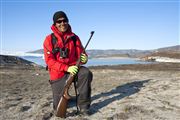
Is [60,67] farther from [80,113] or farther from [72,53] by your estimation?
[80,113]

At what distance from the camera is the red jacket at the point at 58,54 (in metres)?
5.55

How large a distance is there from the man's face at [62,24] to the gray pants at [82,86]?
819 mm

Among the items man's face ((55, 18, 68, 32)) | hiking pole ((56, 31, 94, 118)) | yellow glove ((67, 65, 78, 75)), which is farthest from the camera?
man's face ((55, 18, 68, 32))

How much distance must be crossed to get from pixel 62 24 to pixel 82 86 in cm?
124

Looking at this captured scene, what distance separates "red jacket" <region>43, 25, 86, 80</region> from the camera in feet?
18.2

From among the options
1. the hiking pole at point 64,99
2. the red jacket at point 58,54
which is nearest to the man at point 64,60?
the red jacket at point 58,54

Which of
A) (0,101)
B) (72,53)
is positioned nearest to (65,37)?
(72,53)

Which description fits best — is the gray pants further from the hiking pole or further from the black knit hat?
the black knit hat

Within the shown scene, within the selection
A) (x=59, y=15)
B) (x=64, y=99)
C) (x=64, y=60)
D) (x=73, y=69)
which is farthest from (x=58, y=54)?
(x=64, y=99)

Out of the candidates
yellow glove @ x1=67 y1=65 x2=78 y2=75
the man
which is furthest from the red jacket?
yellow glove @ x1=67 y1=65 x2=78 y2=75

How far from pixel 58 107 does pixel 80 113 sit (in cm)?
45

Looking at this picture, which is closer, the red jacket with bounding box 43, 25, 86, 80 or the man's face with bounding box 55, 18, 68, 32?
the red jacket with bounding box 43, 25, 86, 80

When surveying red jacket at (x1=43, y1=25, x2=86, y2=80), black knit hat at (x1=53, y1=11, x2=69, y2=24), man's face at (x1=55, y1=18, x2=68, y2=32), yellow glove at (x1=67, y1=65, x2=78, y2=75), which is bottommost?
Result: yellow glove at (x1=67, y1=65, x2=78, y2=75)

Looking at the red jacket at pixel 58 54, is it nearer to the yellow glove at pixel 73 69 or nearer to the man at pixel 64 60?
the man at pixel 64 60
